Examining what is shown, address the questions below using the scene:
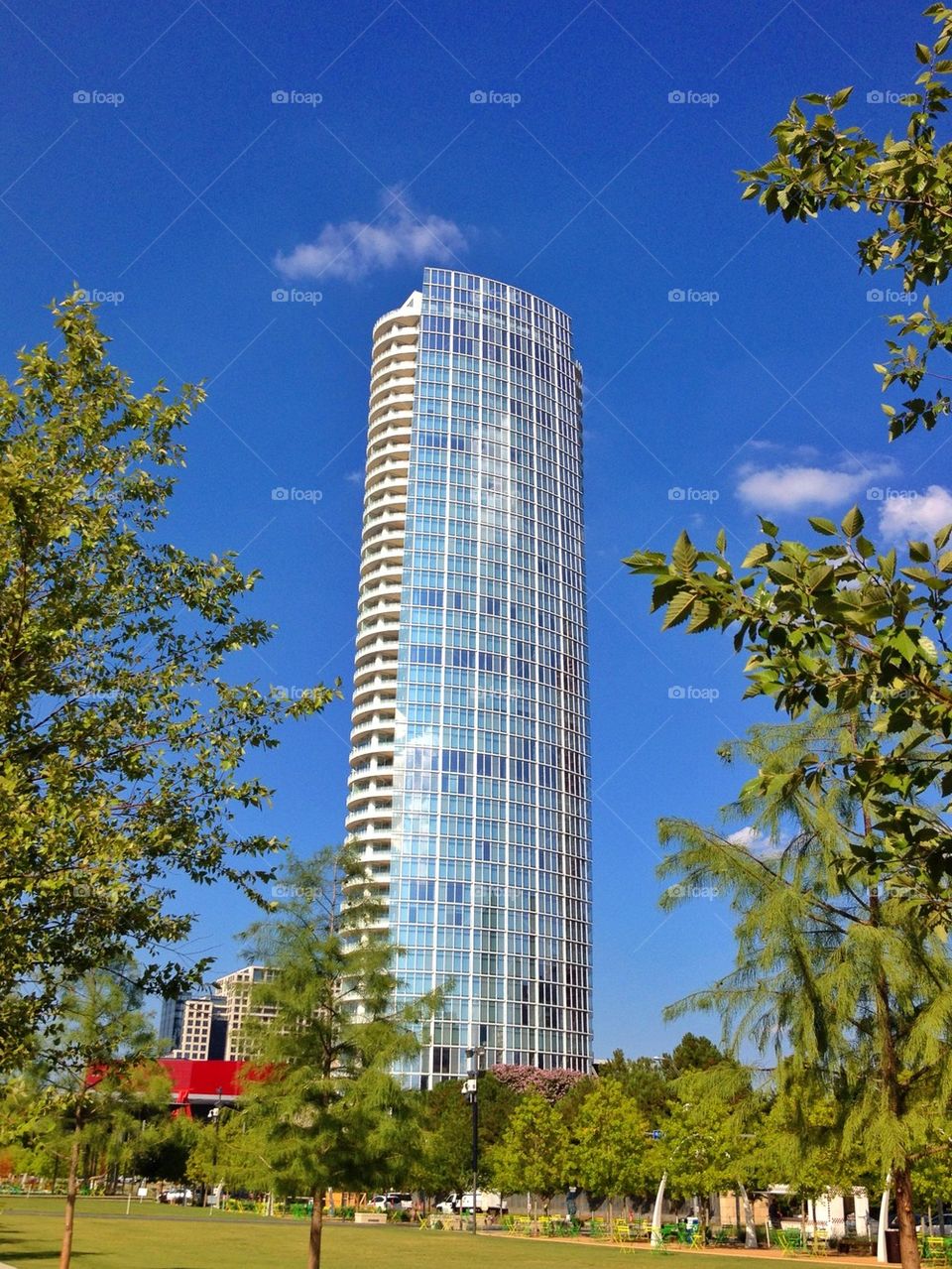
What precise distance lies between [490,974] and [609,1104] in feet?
173

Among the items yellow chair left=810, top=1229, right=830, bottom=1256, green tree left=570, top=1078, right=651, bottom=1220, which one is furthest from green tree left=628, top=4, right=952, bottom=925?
green tree left=570, top=1078, right=651, bottom=1220

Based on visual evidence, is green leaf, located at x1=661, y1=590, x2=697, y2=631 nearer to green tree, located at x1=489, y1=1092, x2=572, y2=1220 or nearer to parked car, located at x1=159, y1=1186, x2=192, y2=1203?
green tree, located at x1=489, y1=1092, x2=572, y2=1220

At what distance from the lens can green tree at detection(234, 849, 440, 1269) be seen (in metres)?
22.8

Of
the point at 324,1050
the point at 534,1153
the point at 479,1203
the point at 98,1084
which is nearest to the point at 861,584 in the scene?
the point at 324,1050

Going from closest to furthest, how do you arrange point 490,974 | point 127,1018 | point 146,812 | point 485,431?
point 146,812, point 127,1018, point 490,974, point 485,431

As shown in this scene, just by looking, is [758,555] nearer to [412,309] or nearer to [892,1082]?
[892,1082]

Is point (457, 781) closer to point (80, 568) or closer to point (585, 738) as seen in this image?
point (585, 738)

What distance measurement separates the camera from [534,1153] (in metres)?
62.8

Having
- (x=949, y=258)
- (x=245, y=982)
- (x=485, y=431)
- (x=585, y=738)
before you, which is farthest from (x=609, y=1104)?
(x=485, y=431)

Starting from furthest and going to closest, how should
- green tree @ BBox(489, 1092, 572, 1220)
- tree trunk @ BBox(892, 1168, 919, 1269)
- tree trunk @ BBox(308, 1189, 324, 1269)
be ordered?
green tree @ BBox(489, 1092, 572, 1220) < tree trunk @ BBox(308, 1189, 324, 1269) < tree trunk @ BBox(892, 1168, 919, 1269)

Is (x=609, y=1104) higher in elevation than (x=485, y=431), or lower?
lower

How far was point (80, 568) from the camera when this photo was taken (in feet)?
36.6

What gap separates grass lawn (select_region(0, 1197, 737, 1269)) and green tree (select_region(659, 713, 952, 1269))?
1974cm

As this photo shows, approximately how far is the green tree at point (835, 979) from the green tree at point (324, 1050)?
11.2 metres
